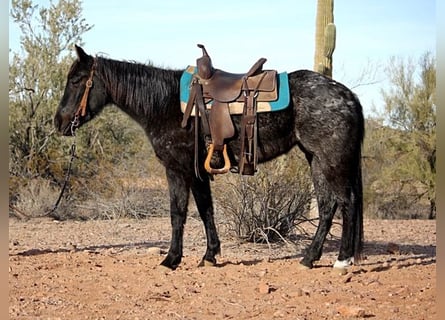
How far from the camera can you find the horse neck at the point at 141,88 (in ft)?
24.3

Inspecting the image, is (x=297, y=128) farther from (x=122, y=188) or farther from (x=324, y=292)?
(x=122, y=188)

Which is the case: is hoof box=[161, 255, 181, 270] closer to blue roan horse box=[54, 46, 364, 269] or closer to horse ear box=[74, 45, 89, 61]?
blue roan horse box=[54, 46, 364, 269]

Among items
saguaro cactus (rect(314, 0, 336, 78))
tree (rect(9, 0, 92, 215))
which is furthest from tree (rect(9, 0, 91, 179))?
saguaro cactus (rect(314, 0, 336, 78))

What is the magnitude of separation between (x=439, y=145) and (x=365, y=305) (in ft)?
8.86

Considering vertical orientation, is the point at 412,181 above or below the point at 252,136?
below

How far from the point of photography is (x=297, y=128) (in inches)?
284

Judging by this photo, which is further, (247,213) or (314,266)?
(247,213)

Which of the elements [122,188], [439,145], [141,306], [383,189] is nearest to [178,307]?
[141,306]

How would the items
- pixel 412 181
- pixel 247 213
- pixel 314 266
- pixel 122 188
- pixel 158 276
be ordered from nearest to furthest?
pixel 158 276
pixel 314 266
pixel 247 213
pixel 122 188
pixel 412 181

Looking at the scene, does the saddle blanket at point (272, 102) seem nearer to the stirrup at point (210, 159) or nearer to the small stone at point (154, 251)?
the stirrup at point (210, 159)

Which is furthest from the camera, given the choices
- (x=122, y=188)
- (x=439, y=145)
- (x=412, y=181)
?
(x=412, y=181)

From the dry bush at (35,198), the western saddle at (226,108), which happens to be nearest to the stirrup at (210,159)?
the western saddle at (226,108)

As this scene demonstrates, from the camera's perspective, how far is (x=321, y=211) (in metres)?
7.55

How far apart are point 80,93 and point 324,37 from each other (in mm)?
6033
